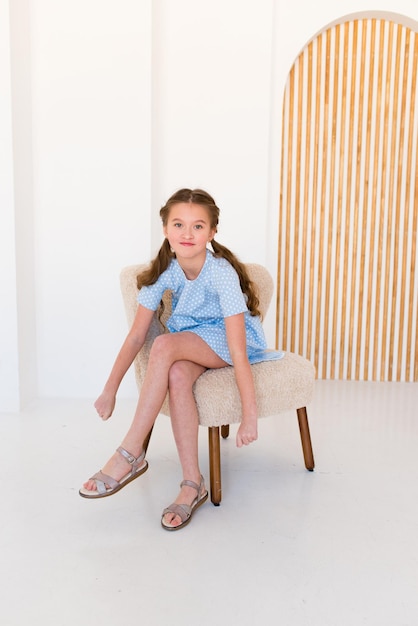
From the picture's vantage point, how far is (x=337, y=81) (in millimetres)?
3043

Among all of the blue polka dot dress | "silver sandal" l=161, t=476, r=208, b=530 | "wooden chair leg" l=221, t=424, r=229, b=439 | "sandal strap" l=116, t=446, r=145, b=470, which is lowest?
"wooden chair leg" l=221, t=424, r=229, b=439

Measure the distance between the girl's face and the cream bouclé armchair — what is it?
0.78 feet

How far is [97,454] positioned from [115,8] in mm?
1915

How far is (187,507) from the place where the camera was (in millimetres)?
1585

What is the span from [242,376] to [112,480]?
0.45 metres

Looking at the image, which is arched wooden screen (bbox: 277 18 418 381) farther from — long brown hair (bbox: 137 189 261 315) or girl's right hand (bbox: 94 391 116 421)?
girl's right hand (bbox: 94 391 116 421)

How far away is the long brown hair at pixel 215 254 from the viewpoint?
1.76 m

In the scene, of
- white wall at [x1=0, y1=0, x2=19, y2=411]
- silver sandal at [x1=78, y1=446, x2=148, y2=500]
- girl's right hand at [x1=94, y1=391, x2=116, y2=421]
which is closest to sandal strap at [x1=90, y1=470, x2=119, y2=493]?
silver sandal at [x1=78, y1=446, x2=148, y2=500]

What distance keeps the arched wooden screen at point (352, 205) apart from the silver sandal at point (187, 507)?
1645mm

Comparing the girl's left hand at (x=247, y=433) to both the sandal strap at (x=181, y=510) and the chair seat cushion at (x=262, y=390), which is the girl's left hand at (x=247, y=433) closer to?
the chair seat cushion at (x=262, y=390)

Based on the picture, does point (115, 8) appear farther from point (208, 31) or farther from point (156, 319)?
point (156, 319)

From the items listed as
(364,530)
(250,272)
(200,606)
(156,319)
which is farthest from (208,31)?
(200,606)

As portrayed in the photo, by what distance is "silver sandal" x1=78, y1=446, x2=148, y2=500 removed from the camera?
155 centimetres

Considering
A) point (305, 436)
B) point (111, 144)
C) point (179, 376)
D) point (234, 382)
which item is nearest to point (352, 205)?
point (111, 144)
